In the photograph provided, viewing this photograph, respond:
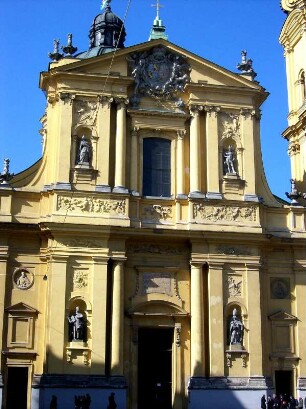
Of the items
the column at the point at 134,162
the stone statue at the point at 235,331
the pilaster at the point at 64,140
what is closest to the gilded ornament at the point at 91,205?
the pilaster at the point at 64,140

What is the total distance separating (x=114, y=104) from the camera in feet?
84.0

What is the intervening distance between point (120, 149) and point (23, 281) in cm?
589

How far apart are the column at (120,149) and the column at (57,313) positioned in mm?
3302

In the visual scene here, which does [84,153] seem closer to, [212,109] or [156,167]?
[156,167]

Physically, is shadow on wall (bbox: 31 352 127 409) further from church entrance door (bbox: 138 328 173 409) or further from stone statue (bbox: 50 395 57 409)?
church entrance door (bbox: 138 328 173 409)

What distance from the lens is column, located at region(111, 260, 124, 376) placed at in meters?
23.0

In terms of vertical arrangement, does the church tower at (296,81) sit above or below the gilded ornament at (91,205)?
above

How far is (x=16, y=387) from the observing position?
901 inches

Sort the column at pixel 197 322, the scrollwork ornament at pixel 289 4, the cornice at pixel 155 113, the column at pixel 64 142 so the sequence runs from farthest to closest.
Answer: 1. the scrollwork ornament at pixel 289 4
2. the cornice at pixel 155 113
3. the column at pixel 64 142
4. the column at pixel 197 322

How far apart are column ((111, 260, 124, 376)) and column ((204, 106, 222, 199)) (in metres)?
4.40

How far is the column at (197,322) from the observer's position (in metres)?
23.5

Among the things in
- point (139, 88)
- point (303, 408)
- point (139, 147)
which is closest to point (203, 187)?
point (139, 147)

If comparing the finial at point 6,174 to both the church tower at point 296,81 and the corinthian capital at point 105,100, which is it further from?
the church tower at point 296,81

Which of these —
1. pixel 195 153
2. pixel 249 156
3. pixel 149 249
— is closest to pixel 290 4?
pixel 249 156
